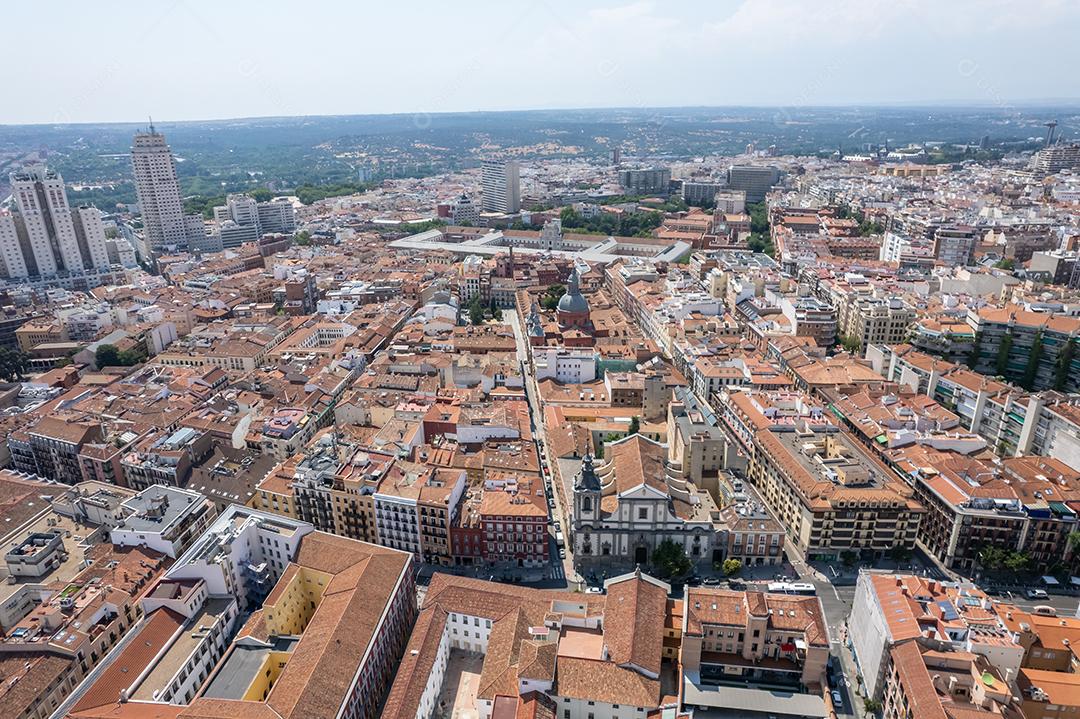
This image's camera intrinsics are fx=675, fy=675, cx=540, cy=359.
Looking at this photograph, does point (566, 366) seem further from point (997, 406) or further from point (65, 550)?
point (65, 550)

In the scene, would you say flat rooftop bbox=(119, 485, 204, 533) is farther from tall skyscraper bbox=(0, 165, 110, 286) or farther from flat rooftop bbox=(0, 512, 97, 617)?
tall skyscraper bbox=(0, 165, 110, 286)

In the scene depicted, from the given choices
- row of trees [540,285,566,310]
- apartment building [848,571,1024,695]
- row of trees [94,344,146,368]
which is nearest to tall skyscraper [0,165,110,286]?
row of trees [94,344,146,368]

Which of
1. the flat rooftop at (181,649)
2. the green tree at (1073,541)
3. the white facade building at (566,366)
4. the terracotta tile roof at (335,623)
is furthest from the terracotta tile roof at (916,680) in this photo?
the white facade building at (566,366)

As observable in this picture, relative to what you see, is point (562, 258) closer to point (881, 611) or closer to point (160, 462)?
point (160, 462)

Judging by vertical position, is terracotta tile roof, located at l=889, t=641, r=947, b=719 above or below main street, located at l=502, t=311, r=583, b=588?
above

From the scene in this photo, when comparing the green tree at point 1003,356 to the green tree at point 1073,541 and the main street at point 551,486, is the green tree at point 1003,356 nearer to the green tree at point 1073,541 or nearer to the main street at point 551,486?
the green tree at point 1073,541

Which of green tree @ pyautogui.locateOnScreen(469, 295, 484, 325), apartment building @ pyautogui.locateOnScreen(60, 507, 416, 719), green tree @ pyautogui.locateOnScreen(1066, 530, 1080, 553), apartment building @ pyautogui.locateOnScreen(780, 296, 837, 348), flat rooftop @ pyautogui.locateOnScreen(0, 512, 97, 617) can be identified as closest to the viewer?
apartment building @ pyautogui.locateOnScreen(60, 507, 416, 719)

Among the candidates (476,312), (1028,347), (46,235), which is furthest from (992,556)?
(46,235)

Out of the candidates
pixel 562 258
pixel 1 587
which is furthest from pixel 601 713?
pixel 562 258
